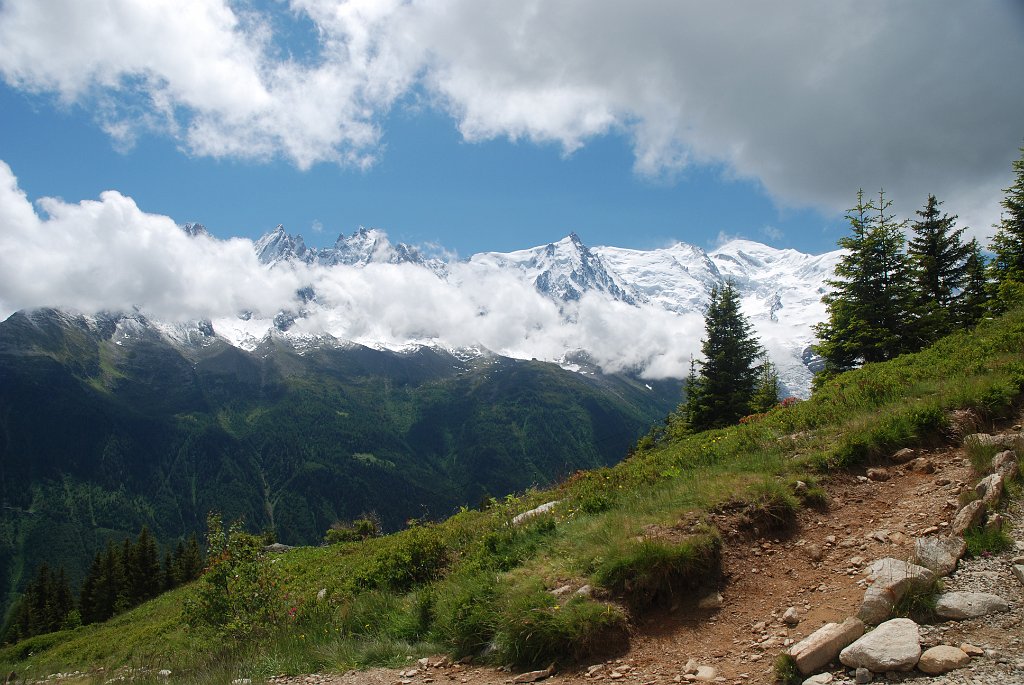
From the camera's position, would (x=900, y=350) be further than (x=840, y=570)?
Yes

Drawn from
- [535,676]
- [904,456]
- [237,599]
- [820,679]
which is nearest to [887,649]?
[820,679]

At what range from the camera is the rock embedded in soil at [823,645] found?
6.41 meters

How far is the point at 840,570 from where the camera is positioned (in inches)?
345

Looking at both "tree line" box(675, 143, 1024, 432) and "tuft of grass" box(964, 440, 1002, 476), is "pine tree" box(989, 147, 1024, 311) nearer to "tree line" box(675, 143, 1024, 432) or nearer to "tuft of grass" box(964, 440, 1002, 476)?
"tree line" box(675, 143, 1024, 432)

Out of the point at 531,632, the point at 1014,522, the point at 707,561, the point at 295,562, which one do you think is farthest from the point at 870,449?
the point at 295,562

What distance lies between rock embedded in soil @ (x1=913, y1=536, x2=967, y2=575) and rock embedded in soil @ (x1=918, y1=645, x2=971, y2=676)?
160cm

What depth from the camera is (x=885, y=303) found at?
32.7m

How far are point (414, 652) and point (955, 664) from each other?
7.63 metres

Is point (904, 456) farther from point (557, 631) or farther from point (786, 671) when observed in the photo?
point (557, 631)

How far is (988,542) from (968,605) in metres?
1.59

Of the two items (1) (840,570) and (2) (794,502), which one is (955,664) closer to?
(1) (840,570)

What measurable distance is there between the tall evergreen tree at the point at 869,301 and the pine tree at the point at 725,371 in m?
5.95

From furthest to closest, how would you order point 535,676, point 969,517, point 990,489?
point 990,489 < point 969,517 < point 535,676

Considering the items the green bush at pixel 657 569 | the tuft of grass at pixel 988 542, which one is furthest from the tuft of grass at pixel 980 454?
the green bush at pixel 657 569
